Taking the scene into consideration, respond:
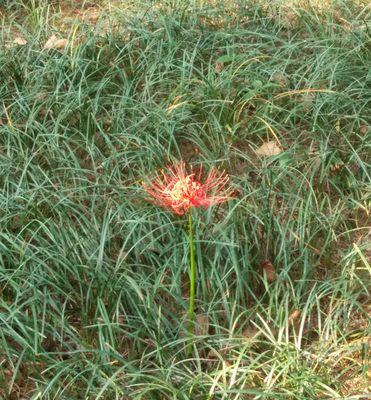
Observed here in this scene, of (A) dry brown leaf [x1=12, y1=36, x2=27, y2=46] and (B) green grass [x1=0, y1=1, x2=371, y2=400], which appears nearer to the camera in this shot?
(B) green grass [x1=0, y1=1, x2=371, y2=400]

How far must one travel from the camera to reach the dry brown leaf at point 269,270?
12.0 feet

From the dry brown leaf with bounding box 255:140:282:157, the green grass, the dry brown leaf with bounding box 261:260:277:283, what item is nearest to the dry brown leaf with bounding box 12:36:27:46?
the green grass

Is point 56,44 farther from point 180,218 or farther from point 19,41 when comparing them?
point 180,218

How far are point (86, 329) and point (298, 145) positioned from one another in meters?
1.55

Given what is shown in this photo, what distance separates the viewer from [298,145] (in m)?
4.38

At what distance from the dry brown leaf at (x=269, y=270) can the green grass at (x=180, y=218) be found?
2cm

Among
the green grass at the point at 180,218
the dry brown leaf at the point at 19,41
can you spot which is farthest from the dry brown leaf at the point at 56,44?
the dry brown leaf at the point at 19,41

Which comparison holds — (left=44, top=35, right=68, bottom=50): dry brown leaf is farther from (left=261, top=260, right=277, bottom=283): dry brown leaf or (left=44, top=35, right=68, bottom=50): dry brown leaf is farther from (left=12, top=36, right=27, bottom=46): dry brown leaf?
(left=261, top=260, right=277, bottom=283): dry brown leaf

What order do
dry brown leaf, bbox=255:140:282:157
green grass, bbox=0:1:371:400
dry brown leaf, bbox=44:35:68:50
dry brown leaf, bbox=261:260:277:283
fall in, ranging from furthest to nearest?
dry brown leaf, bbox=44:35:68:50
dry brown leaf, bbox=255:140:282:157
dry brown leaf, bbox=261:260:277:283
green grass, bbox=0:1:371:400

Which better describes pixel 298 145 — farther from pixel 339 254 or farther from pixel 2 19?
pixel 2 19

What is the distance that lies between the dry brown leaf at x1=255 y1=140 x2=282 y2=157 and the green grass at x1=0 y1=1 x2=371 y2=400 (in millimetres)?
49

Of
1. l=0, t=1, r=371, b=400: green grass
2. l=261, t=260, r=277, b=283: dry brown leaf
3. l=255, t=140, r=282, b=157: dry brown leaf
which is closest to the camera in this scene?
l=0, t=1, r=371, b=400: green grass

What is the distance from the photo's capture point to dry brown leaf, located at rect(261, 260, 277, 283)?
3.66 metres

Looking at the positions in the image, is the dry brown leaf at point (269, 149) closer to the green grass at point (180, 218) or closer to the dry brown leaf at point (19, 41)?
the green grass at point (180, 218)
